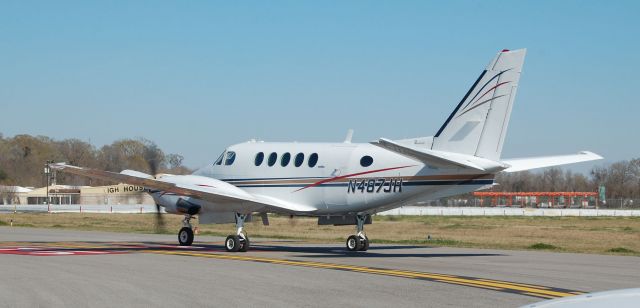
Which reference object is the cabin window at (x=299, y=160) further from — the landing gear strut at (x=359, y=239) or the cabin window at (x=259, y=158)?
the landing gear strut at (x=359, y=239)

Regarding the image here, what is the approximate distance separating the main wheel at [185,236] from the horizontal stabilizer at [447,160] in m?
10.7

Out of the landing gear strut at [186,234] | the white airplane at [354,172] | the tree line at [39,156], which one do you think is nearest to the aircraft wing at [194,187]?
the white airplane at [354,172]

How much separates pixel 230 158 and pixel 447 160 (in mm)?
9357

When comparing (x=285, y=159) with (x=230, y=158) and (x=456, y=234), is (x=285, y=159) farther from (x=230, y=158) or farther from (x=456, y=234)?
(x=456, y=234)

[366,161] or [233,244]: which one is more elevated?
[366,161]

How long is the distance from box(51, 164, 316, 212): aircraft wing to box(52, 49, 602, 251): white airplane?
1.4 inches

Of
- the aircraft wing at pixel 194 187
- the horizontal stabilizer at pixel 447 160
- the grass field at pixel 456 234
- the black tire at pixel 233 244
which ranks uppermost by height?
the horizontal stabilizer at pixel 447 160

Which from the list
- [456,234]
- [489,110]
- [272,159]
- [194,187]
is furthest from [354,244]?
[456,234]

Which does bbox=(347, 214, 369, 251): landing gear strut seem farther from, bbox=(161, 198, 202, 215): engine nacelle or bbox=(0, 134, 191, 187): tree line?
bbox=(0, 134, 191, 187): tree line

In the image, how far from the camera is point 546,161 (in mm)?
28156

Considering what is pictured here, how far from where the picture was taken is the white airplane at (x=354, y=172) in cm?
2589

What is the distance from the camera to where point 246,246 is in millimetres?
28984

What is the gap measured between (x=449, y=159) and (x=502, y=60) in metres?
3.56

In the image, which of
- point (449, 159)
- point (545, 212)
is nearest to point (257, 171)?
point (449, 159)
